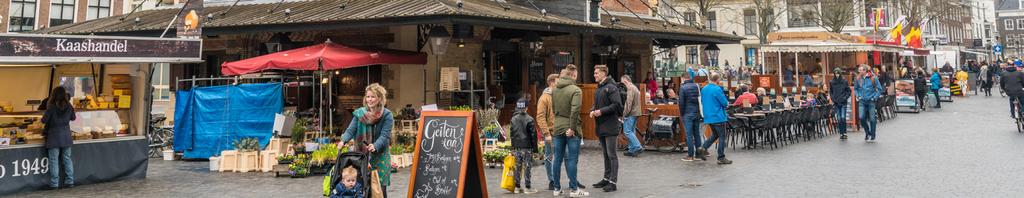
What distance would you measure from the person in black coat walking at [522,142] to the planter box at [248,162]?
4.90 m

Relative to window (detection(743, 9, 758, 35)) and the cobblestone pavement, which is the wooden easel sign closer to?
the cobblestone pavement

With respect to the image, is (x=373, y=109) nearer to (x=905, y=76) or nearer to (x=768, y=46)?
(x=768, y=46)

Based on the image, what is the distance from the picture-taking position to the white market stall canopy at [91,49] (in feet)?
27.8

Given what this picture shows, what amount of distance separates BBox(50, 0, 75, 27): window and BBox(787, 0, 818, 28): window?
45.0 m

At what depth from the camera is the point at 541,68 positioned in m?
19.1

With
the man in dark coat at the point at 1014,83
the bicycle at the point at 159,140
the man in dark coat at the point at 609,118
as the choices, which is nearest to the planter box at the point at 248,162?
the bicycle at the point at 159,140

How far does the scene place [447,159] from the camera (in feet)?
24.9

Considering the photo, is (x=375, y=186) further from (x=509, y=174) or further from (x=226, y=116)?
(x=226, y=116)

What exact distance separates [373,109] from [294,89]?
10.6m

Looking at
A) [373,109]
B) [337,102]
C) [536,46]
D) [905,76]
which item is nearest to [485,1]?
[536,46]

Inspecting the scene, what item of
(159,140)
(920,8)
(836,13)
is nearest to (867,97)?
(159,140)

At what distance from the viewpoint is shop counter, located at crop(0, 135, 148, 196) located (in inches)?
370

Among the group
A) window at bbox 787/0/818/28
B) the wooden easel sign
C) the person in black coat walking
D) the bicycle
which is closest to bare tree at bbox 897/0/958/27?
window at bbox 787/0/818/28

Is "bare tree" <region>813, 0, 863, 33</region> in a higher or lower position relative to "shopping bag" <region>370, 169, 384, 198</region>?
higher
